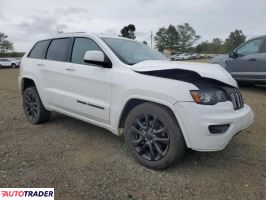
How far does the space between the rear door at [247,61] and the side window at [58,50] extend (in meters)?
5.88

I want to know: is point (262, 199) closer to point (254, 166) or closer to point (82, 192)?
point (254, 166)

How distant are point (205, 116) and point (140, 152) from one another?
3.27 ft

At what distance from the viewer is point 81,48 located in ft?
15.9

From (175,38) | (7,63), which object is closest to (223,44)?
(175,38)

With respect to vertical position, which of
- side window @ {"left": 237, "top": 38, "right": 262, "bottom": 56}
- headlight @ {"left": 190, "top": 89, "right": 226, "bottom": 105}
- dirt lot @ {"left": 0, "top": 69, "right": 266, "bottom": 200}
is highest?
side window @ {"left": 237, "top": 38, "right": 262, "bottom": 56}

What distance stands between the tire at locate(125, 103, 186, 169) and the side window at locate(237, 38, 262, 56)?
6.31 metres

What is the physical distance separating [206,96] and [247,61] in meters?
6.28

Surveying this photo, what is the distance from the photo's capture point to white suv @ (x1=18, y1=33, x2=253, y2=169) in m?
3.40

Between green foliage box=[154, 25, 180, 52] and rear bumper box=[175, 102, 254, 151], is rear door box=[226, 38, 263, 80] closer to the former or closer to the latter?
rear bumper box=[175, 102, 254, 151]

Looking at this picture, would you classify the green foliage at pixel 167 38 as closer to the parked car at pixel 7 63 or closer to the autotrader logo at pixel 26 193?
the parked car at pixel 7 63

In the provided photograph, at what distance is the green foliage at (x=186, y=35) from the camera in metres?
110

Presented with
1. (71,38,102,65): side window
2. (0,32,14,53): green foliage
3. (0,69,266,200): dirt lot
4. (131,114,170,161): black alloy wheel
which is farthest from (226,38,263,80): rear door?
(0,32,14,53): green foliage

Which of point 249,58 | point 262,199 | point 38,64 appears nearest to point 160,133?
point 262,199

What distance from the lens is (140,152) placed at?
3.87 metres
